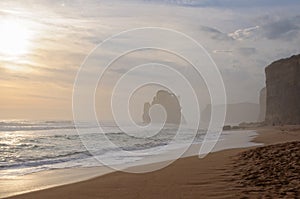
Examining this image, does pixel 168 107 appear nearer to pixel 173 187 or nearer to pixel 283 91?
pixel 283 91

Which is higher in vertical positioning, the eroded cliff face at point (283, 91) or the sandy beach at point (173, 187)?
Answer: the eroded cliff face at point (283, 91)

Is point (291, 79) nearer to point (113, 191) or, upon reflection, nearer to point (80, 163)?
point (80, 163)

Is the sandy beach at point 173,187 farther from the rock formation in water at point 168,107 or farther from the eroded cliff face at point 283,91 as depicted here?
the rock formation in water at point 168,107

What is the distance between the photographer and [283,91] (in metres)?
82.2

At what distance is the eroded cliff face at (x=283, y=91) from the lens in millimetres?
78750

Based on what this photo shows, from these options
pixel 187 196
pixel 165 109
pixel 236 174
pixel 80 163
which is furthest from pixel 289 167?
pixel 165 109

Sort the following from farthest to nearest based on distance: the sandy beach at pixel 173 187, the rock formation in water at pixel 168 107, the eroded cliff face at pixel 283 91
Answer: the rock formation in water at pixel 168 107, the eroded cliff face at pixel 283 91, the sandy beach at pixel 173 187

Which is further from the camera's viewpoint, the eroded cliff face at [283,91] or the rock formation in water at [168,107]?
the rock formation in water at [168,107]

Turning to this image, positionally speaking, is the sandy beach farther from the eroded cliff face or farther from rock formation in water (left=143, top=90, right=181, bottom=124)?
rock formation in water (left=143, top=90, right=181, bottom=124)

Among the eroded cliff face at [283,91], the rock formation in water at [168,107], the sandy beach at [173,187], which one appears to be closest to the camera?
the sandy beach at [173,187]

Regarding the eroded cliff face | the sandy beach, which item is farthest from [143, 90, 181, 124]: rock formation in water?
the sandy beach

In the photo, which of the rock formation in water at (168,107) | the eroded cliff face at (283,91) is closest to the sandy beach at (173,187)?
the eroded cliff face at (283,91)

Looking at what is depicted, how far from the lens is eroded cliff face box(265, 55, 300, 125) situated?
78750mm

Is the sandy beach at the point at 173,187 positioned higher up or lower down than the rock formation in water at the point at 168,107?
lower down
